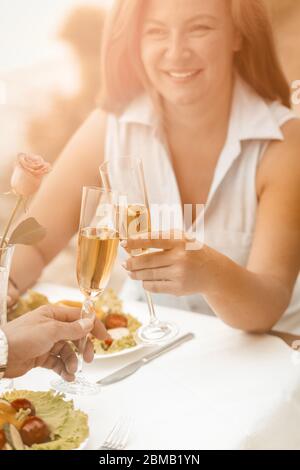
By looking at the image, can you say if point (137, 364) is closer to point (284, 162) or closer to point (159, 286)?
point (159, 286)

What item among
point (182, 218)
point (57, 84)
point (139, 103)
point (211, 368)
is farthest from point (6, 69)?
point (211, 368)

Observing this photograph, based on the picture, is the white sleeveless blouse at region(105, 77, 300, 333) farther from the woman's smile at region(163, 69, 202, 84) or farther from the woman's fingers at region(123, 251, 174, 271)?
the woman's fingers at region(123, 251, 174, 271)

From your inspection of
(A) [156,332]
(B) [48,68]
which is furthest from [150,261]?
(B) [48,68]

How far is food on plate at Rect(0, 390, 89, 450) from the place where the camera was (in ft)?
2.13

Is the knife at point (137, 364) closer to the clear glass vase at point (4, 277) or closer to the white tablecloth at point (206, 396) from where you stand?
the white tablecloth at point (206, 396)

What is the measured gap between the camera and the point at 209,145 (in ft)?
4.06

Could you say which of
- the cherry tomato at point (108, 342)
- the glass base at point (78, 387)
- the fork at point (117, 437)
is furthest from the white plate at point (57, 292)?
the fork at point (117, 437)

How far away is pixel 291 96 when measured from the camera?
1104mm

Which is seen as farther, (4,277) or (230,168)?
(230,168)

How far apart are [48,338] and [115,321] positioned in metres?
0.26

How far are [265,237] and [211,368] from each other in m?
0.29

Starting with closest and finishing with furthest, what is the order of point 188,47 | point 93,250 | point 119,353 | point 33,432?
point 33,432
point 93,250
point 119,353
point 188,47

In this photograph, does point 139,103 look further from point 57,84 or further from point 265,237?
point 265,237

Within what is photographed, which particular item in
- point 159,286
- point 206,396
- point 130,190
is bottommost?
point 206,396
